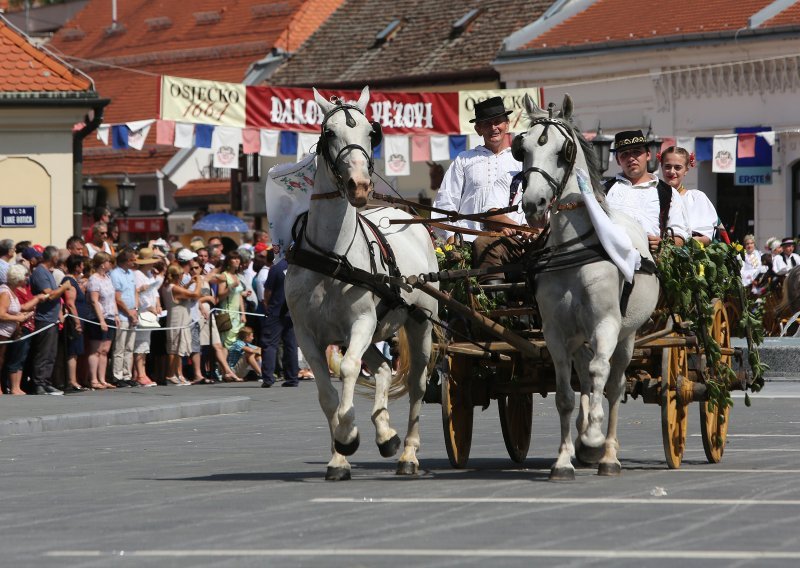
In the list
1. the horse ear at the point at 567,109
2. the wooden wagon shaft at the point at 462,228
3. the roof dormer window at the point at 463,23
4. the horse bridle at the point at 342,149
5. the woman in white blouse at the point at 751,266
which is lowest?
the woman in white blouse at the point at 751,266

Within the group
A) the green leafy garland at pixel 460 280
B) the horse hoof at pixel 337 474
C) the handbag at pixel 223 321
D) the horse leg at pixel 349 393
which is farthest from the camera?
the handbag at pixel 223 321

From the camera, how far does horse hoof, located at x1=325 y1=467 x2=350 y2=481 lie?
11539 millimetres

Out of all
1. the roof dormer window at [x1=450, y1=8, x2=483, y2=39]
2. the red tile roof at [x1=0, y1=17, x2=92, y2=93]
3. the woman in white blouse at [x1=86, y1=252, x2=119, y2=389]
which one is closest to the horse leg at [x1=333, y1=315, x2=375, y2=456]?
the woman in white blouse at [x1=86, y1=252, x2=119, y2=389]

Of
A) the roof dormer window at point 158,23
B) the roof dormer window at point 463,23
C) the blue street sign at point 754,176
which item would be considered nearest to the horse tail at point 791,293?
the blue street sign at point 754,176

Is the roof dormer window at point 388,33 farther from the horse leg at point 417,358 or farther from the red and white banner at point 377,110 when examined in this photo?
the horse leg at point 417,358

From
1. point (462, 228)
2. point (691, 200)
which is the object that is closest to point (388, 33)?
point (691, 200)

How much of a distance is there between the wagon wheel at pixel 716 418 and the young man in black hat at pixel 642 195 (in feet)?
2.11

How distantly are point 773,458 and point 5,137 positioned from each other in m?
23.9

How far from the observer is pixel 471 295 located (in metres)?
12.4

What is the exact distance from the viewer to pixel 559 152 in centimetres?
1128

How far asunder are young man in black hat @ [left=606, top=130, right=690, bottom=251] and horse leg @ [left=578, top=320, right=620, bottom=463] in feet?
5.62

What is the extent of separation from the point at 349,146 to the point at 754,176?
101ft

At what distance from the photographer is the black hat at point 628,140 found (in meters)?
12.9

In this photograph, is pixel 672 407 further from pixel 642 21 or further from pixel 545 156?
pixel 642 21
